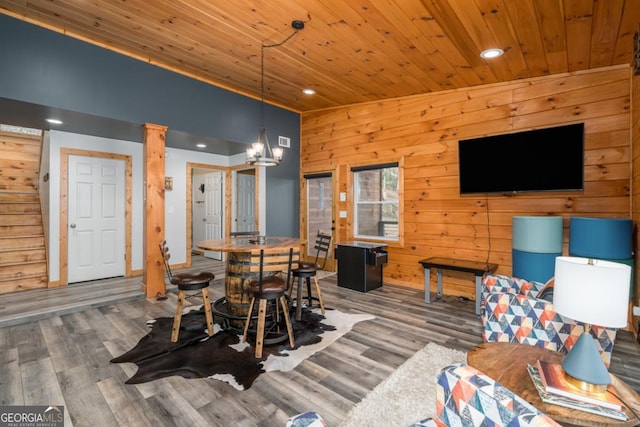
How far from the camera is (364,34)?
3.12 meters

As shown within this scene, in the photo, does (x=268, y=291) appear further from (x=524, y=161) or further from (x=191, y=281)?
(x=524, y=161)

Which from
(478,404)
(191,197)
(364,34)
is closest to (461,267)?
(364,34)

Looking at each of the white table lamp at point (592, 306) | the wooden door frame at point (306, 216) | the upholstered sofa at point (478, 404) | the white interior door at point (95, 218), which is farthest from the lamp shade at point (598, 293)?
the white interior door at point (95, 218)

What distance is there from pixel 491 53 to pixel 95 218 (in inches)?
239

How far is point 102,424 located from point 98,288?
339 cm

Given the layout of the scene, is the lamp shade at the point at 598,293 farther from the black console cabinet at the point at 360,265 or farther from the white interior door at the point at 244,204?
the white interior door at the point at 244,204

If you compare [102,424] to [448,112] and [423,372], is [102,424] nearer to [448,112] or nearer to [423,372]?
[423,372]

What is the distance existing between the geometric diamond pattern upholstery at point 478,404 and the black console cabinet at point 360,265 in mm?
3691

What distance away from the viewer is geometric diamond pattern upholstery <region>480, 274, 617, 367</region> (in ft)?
5.65

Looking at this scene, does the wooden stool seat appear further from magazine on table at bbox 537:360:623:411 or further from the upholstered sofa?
magazine on table at bbox 537:360:623:411

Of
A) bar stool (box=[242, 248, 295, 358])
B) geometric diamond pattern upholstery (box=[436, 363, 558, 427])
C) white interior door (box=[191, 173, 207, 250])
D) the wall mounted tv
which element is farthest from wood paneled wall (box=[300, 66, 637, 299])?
geometric diamond pattern upholstery (box=[436, 363, 558, 427])

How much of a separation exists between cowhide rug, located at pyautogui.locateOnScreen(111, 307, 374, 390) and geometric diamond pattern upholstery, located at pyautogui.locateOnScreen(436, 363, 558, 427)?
5.69 ft

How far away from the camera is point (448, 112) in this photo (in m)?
4.42

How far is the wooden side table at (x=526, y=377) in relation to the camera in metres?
1.09
